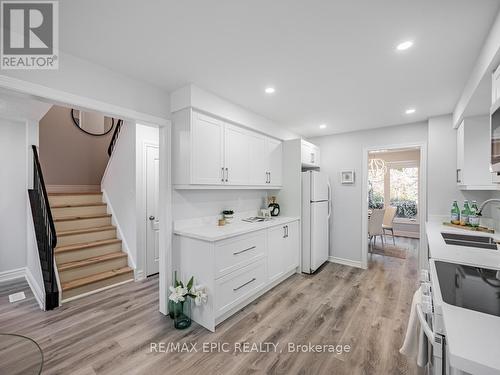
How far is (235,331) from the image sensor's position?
226 cm

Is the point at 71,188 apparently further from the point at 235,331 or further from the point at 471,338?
the point at 471,338

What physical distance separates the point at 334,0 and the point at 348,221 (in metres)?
3.61

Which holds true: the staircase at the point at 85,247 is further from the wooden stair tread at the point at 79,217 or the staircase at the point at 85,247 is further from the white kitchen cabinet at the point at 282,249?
the white kitchen cabinet at the point at 282,249

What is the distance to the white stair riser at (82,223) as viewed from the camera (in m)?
3.56

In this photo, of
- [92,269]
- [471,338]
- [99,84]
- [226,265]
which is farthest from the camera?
[92,269]

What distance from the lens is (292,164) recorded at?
384 centimetres

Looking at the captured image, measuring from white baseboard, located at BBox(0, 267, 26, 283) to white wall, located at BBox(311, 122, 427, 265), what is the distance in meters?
5.22

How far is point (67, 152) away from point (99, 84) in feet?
11.3

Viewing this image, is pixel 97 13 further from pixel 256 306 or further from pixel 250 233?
pixel 256 306

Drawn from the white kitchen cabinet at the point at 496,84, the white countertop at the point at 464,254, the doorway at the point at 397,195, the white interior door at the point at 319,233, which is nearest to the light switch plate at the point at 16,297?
the white interior door at the point at 319,233

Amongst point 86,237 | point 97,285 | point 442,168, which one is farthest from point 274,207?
point 86,237

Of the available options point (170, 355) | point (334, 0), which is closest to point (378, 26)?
point (334, 0)

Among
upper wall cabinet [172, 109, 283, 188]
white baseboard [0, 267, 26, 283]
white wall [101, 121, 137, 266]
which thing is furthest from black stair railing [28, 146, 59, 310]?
upper wall cabinet [172, 109, 283, 188]

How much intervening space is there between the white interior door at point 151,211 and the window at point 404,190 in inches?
257
